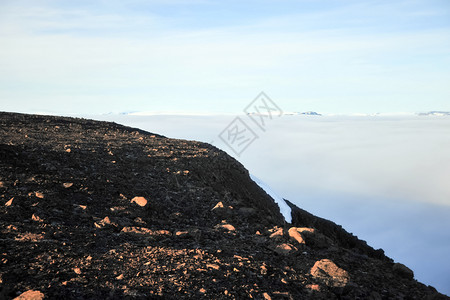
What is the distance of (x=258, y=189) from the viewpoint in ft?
53.3

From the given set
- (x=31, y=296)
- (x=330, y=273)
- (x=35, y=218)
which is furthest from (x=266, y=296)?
(x=35, y=218)

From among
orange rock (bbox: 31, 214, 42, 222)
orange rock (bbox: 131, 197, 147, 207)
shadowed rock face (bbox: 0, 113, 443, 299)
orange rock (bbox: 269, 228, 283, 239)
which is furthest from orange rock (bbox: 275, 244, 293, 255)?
orange rock (bbox: 31, 214, 42, 222)

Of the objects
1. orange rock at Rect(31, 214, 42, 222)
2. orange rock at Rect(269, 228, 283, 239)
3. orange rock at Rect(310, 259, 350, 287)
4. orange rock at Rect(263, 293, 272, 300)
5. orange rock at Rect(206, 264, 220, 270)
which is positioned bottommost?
orange rock at Rect(31, 214, 42, 222)

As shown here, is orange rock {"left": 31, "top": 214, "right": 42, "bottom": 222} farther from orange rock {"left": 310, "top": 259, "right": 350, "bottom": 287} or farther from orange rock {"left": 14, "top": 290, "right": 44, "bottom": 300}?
orange rock {"left": 310, "top": 259, "right": 350, "bottom": 287}

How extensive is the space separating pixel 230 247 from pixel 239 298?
6.25 ft

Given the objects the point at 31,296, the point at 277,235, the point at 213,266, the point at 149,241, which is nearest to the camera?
the point at 31,296

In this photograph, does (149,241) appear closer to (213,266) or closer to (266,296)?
(213,266)

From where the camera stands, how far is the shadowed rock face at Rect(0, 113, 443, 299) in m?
5.07

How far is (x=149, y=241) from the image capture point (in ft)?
A: 22.2

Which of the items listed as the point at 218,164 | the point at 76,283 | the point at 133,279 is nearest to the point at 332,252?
the point at 133,279

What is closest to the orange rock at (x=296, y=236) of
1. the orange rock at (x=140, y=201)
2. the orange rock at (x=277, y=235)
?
the orange rock at (x=277, y=235)

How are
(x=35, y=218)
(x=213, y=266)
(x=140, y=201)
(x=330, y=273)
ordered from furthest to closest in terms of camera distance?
(x=140, y=201), (x=35, y=218), (x=330, y=273), (x=213, y=266)

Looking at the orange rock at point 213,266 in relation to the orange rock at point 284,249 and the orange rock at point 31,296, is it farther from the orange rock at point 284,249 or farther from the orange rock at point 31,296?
the orange rock at point 31,296

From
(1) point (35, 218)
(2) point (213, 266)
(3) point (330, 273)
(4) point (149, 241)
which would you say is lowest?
(1) point (35, 218)
